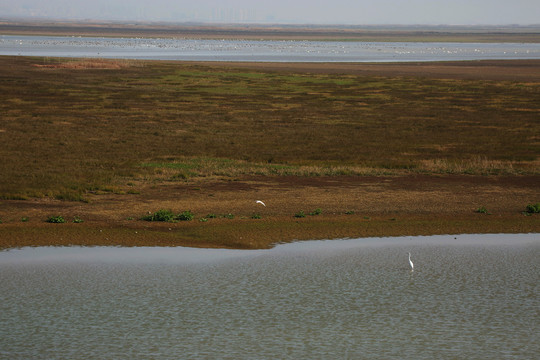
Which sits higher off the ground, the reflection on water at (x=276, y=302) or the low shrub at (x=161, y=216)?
the reflection on water at (x=276, y=302)

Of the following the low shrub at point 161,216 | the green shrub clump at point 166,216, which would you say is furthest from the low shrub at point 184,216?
the low shrub at point 161,216

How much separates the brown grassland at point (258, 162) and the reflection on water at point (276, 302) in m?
2.05

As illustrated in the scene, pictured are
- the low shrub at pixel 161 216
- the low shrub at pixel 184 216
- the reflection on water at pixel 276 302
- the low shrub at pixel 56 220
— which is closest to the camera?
the reflection on water at pixel 276 302

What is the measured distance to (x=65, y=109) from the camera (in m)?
56.1

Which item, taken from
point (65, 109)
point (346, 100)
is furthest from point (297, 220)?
point (346, 100)

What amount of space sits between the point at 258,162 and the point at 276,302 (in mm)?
20281

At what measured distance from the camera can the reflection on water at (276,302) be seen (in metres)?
13.1

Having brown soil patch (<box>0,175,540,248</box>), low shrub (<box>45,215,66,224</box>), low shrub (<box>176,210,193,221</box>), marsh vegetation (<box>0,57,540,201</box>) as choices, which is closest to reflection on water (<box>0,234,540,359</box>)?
brown soil patch (<box>0,175,540,248</box>)

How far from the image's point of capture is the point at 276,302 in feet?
51.3

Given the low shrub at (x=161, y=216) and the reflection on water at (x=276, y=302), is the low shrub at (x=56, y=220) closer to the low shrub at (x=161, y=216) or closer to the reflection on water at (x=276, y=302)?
the low shrub at (x=161, y=216)

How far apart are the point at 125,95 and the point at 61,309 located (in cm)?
5495

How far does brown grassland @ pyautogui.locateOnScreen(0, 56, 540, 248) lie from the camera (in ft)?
76.1

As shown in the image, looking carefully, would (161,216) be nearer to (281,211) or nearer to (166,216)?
(166,216)

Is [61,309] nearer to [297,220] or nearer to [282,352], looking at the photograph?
[282,352]
